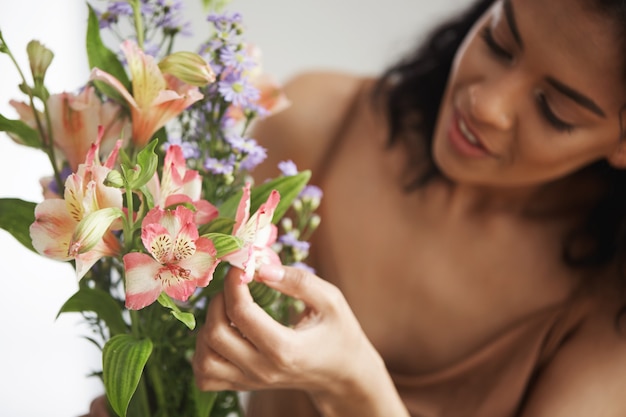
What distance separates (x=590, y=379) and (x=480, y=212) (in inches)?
9.9

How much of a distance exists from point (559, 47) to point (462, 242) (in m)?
0.34

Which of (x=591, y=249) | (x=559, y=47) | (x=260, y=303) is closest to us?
(x=260, y=303)

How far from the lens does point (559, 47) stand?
2.50 feet

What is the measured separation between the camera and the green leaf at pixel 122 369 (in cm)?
49

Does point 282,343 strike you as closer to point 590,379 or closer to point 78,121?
point 78,121

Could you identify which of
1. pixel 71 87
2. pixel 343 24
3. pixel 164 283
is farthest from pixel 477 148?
pixel 343 24

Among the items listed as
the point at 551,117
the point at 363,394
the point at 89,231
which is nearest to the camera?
the point at 89,231

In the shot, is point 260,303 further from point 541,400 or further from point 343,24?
point 343,24

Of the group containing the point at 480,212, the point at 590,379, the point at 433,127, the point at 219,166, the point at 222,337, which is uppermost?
the point at 219,166

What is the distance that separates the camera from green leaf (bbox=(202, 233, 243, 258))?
0.48 m

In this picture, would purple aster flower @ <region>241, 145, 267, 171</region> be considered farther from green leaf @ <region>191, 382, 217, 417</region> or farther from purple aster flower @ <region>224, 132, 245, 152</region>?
green leaf @ <region>191, 382, 217, 417</region>

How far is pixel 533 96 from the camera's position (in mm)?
812

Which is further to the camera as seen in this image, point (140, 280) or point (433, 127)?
point (433, 127)

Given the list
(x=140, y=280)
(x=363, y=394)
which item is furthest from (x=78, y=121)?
Answer: (x=363, y=394)
